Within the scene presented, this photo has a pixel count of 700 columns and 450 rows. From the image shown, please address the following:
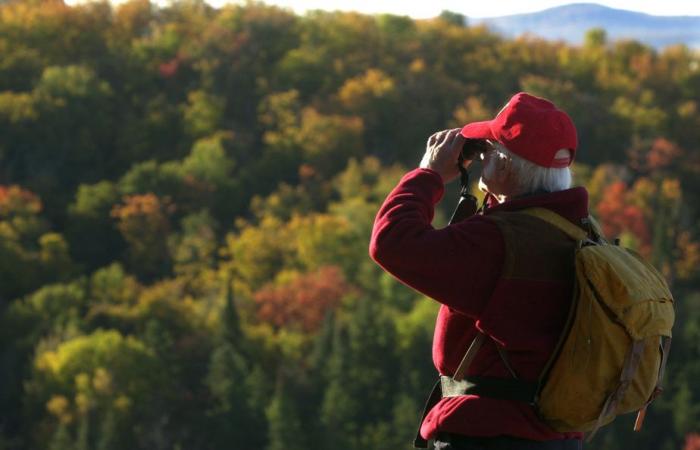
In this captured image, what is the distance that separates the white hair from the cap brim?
41mm

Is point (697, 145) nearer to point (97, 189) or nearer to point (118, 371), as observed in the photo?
point (97, 189)

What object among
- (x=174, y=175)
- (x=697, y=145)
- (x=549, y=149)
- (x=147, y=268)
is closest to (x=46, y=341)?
(x=147, y=268)

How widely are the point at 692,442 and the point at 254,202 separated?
30487 mm

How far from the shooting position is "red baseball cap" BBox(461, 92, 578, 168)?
350cm

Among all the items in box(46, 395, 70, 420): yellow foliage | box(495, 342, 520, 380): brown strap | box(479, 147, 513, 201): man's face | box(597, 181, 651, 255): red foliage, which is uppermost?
box(479, 147, 513, 201): man's face

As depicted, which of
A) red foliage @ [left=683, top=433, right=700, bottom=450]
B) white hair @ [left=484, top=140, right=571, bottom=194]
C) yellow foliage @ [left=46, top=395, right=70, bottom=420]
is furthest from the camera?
yellow foliage @ [left=46, top=395, right=70, bottom=420]

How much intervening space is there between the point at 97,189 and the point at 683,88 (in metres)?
35.8

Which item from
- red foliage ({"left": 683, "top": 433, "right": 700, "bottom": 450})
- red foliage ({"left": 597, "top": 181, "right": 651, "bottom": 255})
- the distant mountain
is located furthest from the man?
the distant mountain

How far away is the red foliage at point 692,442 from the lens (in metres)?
49.0

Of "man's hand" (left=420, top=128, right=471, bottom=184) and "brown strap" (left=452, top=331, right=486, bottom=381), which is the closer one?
"brown strap" (left=452, top=331, right=486, bottom=381)

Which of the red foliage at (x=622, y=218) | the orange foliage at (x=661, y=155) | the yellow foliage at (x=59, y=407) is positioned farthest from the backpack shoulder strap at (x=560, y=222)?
the orange foliage at (x=661, y=155)

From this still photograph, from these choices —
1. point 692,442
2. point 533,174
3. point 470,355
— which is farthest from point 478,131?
point 692,442

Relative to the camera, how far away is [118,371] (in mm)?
51156

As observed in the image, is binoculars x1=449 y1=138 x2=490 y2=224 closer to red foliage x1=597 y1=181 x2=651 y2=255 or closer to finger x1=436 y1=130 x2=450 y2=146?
finger x1=436 y1=130 x2=450 y2=146
